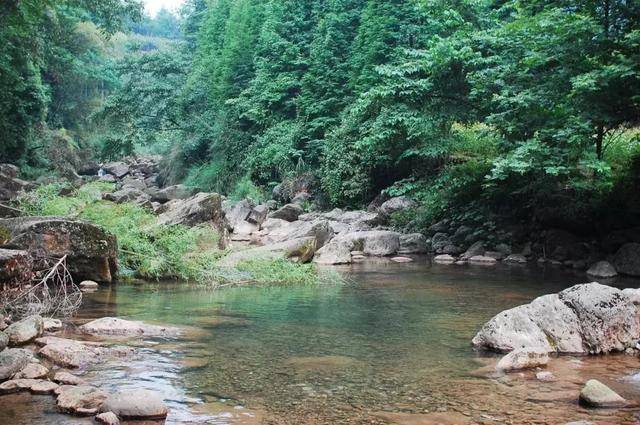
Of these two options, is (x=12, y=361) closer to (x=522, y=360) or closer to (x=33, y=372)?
(x=33, y=372)

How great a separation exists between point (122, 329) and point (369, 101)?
48.8 feet

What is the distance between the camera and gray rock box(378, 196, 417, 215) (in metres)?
22.1

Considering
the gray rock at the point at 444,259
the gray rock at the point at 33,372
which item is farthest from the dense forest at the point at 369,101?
the gray rock at the point at 33,372

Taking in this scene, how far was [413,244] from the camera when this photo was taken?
19.2 meters

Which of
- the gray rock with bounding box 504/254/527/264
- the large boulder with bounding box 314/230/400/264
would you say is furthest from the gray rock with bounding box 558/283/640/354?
the large boulder with bounding box 314/230/400/264

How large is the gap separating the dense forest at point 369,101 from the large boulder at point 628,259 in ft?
4.80

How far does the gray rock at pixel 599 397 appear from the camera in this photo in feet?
16.9

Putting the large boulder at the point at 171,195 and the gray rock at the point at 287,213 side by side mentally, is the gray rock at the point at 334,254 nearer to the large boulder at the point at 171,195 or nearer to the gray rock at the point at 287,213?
the gray rock at the point at 287,213

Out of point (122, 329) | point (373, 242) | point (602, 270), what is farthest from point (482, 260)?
point (122, 329)

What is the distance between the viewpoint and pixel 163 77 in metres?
39.7

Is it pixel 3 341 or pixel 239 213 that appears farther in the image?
pixel 239 213

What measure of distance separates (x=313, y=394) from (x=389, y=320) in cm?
355

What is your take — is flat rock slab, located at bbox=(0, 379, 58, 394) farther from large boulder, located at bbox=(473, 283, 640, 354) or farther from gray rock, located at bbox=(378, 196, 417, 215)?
gray rock, located at bbox=(378, 196, 417, 215)

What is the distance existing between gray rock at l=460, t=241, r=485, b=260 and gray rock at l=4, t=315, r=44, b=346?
13125 millimetres
